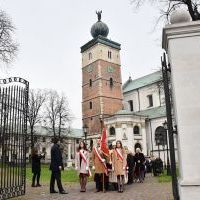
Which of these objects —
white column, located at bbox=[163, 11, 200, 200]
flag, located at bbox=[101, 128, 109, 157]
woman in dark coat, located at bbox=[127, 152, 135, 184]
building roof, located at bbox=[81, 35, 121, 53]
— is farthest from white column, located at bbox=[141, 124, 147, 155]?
white column, located at bbox=[163, 11, 200, 200]

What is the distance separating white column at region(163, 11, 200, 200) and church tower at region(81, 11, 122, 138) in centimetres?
4737

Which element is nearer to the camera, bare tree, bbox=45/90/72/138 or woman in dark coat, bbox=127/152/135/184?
woman in dark coat, bbox=127/152/135/184

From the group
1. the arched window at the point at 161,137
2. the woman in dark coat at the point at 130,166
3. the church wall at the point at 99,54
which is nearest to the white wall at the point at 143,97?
the arched window at the point at 161,137

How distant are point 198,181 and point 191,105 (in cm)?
120

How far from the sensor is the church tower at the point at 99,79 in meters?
54.5

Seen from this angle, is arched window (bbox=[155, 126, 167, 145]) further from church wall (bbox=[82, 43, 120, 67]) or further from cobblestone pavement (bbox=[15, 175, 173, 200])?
cobblestone pavement (bbox=[15, 175, 173, 200])

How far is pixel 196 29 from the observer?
17.0 ft

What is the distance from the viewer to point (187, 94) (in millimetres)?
5062

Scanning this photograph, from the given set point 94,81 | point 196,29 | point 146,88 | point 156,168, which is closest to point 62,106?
point 94,81

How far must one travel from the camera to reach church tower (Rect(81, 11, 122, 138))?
54469 millimetres

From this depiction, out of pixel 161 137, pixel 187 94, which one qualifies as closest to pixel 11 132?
pixel 187 94

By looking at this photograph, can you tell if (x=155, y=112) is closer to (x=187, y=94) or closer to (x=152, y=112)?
(x=152, y=112)

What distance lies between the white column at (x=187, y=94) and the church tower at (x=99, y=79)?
47.4m

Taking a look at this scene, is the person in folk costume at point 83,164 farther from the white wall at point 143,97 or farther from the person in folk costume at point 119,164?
the white wall at point 143,97
